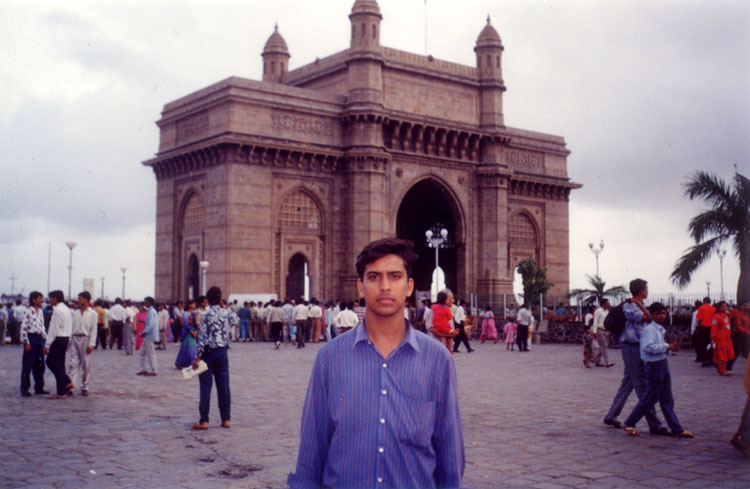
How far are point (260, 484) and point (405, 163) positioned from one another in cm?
3015

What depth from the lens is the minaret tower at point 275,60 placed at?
3881cm

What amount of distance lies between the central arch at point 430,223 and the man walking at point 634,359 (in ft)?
92.3

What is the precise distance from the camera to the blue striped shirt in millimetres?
2801

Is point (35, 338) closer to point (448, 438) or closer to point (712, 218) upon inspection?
point (448, 438)

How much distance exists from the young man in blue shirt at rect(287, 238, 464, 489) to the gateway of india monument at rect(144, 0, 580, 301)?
88.3ft

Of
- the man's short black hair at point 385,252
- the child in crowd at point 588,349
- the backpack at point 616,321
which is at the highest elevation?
the man's short black hair at point 385,252

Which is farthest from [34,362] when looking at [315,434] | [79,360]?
[315,434]

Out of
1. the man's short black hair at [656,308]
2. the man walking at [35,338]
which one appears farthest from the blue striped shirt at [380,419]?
the man walking at [35,338]

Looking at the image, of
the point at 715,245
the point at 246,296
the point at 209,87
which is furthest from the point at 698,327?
the point at 209,87

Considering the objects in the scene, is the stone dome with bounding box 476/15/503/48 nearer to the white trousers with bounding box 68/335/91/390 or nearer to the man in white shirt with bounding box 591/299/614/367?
the man in white shirt with bounding box 591/299/614/367

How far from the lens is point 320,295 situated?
3303 cm

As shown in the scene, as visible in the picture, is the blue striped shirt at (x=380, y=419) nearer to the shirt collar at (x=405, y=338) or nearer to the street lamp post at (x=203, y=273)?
the shirt collar at (x=405, y=338)

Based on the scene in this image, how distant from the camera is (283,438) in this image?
7.97m

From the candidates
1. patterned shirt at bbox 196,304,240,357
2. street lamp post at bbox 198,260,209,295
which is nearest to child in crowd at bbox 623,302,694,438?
patterned shirt at bbox 196,304,240,357
